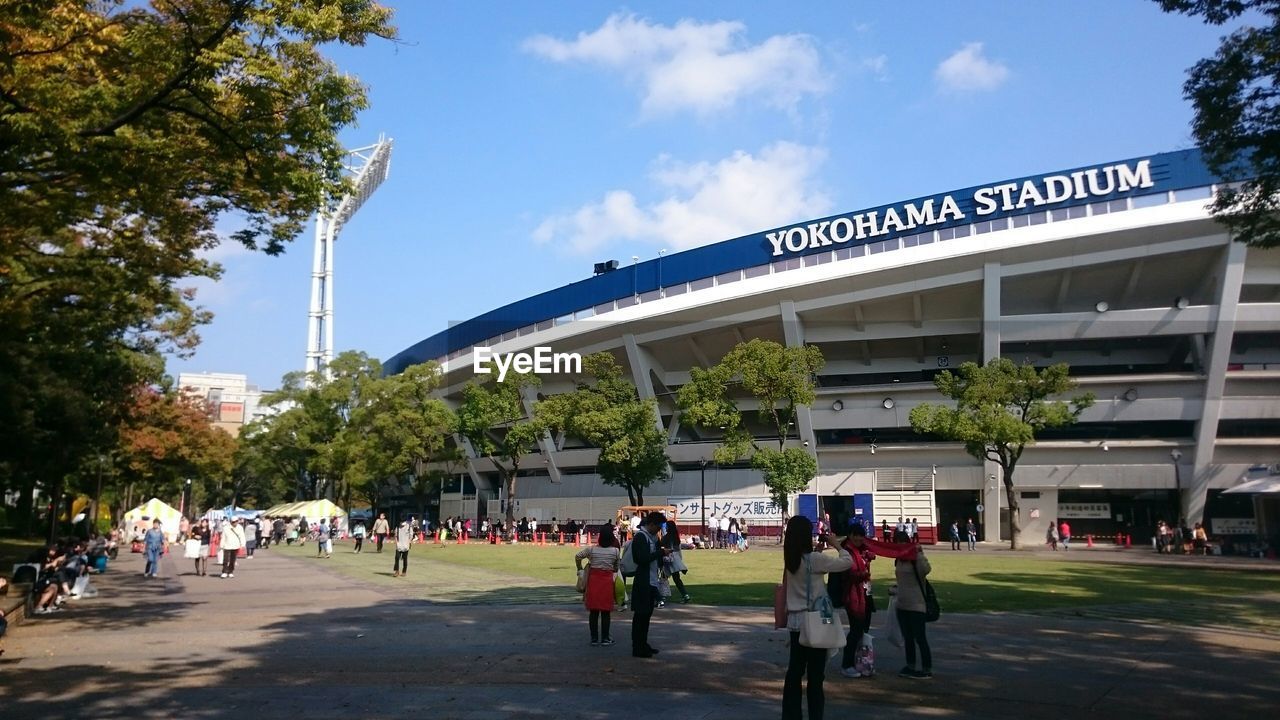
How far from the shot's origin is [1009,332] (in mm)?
40625

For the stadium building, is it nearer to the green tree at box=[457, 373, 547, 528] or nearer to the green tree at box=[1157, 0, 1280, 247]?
the green tree at box=[457, 373, 547, 528]

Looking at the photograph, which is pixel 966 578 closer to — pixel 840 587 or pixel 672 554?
pixel 672 554

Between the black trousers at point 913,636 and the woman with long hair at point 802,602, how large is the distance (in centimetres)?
219

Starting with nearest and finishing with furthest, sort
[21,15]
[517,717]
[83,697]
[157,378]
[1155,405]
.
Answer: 1. [517,717]
2. [83,697]
3. [21,15]
4. [157,378]
5. [1155,405]

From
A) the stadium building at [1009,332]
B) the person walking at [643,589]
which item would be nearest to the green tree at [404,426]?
the stadium building at [1009,332]

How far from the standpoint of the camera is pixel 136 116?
33.9 feet

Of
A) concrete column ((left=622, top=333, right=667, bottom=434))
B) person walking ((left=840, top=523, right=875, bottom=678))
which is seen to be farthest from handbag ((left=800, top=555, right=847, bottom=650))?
concrete column ((left=622, top=333, right=667, bottom=434))

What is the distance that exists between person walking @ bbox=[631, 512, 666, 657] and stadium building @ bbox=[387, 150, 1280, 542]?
30.5 metres

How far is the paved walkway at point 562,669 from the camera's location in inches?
275

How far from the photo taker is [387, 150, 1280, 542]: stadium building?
37.8 meters

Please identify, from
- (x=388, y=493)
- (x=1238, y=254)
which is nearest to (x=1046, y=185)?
(x=1238, y=254)

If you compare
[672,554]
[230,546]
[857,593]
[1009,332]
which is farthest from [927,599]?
[1009,332]

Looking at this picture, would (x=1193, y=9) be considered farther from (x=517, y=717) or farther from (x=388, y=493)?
(x=388, y=493)

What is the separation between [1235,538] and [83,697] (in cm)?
4302
